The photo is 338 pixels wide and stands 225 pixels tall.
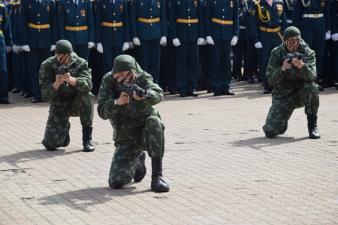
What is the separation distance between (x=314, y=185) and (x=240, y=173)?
3.37 feet

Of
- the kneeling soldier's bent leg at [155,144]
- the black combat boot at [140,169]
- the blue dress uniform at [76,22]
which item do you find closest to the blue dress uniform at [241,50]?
the blue dress uniform at [76,22]

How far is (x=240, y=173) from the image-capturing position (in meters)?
9.95

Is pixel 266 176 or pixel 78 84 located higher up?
pixel 78 84

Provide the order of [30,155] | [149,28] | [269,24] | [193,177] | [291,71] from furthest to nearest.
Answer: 1. [269,24]
2. [149,28]
3. [291,71]
4. [30,155]
5. [193,177]

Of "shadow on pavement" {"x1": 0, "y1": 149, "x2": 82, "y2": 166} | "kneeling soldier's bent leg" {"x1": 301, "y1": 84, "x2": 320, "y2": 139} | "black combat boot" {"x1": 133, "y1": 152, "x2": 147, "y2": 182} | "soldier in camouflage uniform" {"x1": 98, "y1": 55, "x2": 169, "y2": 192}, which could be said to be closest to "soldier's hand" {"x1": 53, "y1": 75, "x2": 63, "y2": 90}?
"shadow on pavement" {"x1": 0, "y1": 149, "x2": 82, "y2": 166}

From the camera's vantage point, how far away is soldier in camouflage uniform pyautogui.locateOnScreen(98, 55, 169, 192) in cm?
904

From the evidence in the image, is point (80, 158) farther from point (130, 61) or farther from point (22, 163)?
point (130, 61)

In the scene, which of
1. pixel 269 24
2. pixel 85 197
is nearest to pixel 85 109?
pixel 85 197

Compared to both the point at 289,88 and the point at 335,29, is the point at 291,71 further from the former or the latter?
the point at 335,29

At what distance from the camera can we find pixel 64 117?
11898 mm

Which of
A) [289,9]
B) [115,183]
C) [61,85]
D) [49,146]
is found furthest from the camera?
[289,9]

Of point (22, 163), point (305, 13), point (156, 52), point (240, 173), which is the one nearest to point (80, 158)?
point (22, 163)

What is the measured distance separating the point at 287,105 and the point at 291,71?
0.54 meters

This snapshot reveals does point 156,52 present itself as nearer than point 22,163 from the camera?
No
